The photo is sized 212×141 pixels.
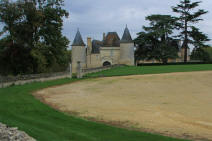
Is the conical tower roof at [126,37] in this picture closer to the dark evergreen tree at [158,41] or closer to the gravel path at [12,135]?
the dark evergreen tree at [158,41]

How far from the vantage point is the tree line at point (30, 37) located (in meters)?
23.4

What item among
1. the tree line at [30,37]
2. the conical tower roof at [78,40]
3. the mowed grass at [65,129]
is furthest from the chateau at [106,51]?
the mowed grass at [65,129]

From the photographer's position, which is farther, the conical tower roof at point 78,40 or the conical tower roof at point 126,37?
the conical tower roof at point 126,37

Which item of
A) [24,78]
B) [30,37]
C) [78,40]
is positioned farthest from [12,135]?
[78,40]

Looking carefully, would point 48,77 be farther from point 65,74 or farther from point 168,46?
point 168,46

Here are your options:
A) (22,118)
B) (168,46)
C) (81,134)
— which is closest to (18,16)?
(22,118)

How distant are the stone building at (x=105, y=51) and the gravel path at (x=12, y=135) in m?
34.1

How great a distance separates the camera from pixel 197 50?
1550 inches

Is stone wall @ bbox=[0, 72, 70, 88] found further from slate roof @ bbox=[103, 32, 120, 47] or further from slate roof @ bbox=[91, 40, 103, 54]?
slate roof @ bbox=[91, 40, 103, 54]

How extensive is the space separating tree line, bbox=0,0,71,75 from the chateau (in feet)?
45.1

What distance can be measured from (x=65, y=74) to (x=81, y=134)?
19954 millimetres

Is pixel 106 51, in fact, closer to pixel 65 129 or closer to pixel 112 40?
pixel 112 40

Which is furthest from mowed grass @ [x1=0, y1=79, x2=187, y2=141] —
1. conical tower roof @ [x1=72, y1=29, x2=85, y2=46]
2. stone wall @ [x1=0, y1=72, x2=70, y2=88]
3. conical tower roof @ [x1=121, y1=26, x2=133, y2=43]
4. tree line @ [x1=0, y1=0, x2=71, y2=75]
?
conical tower roof @ [x1=121, y1=26, x2=133, y2=43]

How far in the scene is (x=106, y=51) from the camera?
149 ft
